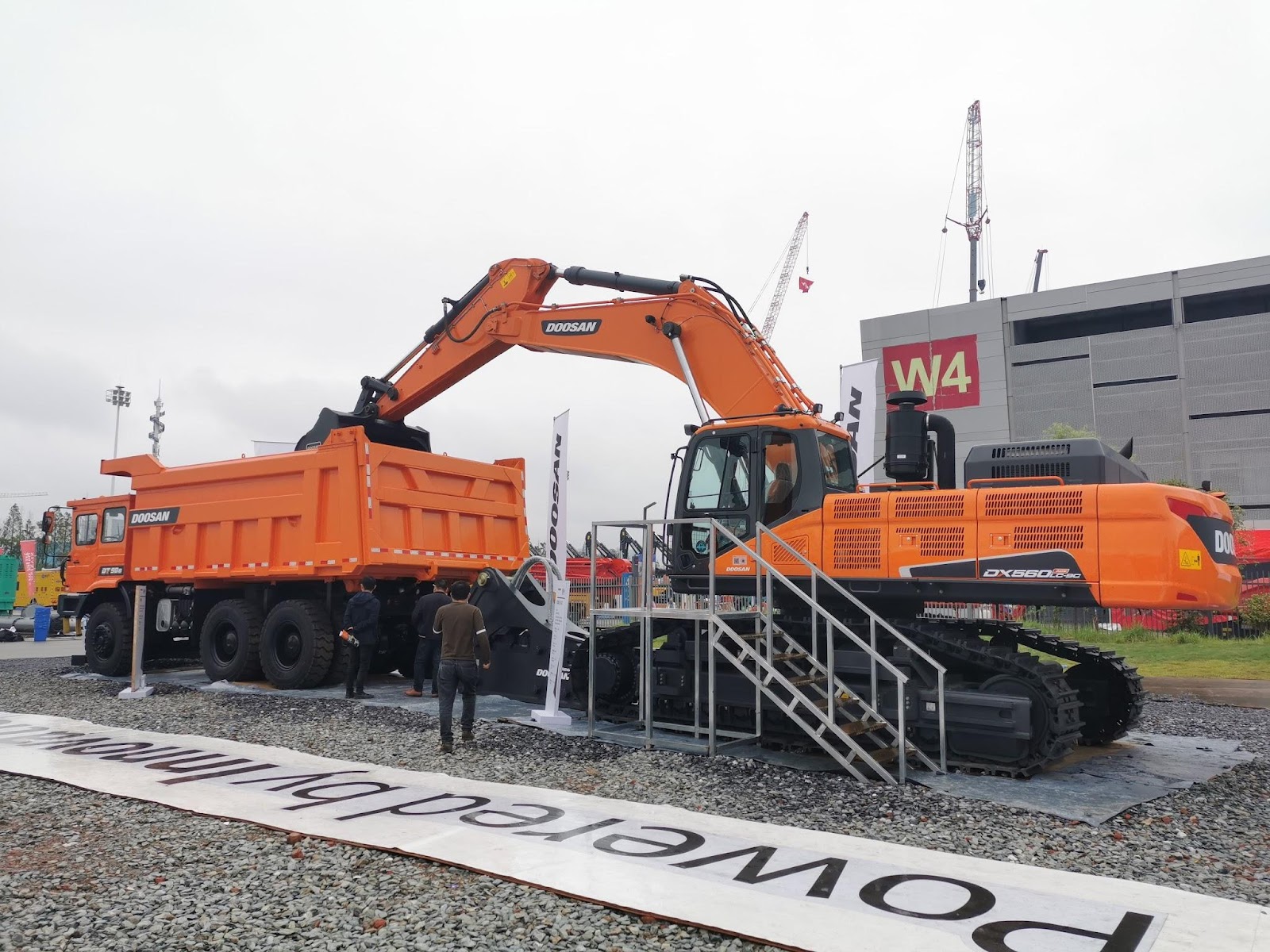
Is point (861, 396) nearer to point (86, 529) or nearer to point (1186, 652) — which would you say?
point (1186, 652)

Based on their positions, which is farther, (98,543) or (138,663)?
(98,543)

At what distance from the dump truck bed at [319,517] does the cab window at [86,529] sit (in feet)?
1.16

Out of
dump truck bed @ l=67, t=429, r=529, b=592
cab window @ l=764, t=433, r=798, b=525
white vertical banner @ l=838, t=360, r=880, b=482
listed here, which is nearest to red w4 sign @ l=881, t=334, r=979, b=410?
white vertical banner @ l=838, t=360, r=880, b=482

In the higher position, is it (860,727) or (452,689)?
(452,689)

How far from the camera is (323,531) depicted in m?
12.5

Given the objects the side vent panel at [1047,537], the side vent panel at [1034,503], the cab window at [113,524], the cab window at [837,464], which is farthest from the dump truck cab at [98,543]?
the side vent panel at [1047,537]

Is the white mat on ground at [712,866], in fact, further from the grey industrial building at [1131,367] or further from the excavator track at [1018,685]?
the grey industrial building at [1131,367]

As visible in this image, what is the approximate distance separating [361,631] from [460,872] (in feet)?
24.4

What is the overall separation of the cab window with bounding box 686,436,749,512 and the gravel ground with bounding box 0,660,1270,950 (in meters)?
2.35

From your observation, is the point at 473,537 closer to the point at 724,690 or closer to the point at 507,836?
the point at 724,690

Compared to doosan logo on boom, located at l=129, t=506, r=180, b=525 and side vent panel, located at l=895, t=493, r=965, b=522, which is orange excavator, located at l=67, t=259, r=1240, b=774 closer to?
side vent panel, located at l=895, t=493, r=965, b=522

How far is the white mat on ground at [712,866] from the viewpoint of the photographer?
4238 mm

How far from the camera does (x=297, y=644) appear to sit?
12.9 m

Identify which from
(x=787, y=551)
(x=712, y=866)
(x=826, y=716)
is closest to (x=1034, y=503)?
(x=787, y=551)
